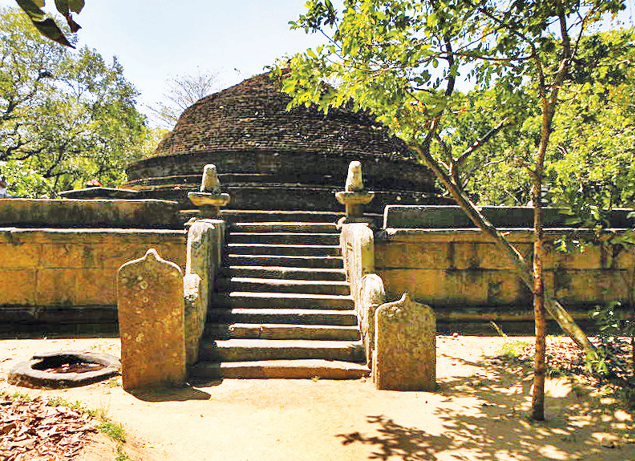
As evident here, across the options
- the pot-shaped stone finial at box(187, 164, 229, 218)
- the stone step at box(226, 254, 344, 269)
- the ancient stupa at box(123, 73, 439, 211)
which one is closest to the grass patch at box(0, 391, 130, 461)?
the stone step at box(226, 254, 344, 269)

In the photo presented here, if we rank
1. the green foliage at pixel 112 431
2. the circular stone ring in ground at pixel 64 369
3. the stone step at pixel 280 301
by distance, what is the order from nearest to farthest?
the green foliage at pixel 112 431, the circular stone ring in ground at pixel 64 369, the stone step at pixel 280 301

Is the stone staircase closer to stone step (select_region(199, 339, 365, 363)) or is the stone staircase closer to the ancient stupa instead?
stone step (select_region(199, 339, 365, 363))

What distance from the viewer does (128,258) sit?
753 cm

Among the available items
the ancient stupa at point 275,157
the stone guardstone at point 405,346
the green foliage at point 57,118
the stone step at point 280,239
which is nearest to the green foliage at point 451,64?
the stone guardstone at point 405,346

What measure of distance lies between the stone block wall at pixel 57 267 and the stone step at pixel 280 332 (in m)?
2.69

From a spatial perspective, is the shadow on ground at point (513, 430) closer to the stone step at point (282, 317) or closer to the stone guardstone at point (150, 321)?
the stone step at point (282, 317)

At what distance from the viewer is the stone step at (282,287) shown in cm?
678

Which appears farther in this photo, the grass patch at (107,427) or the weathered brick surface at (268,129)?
the weathered brick surface at (268,129)

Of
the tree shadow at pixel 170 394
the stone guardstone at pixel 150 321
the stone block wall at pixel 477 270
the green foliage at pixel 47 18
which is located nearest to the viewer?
the green foliage at pixel 47 18

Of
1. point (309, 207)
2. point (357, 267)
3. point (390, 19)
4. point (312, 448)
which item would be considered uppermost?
point (390, 19)

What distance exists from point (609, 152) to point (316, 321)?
1011 cm

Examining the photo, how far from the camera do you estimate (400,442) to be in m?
3.64

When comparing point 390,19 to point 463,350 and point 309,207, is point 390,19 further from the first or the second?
point 309,207

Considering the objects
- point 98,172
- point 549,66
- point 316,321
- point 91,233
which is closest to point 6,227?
point 91,233
